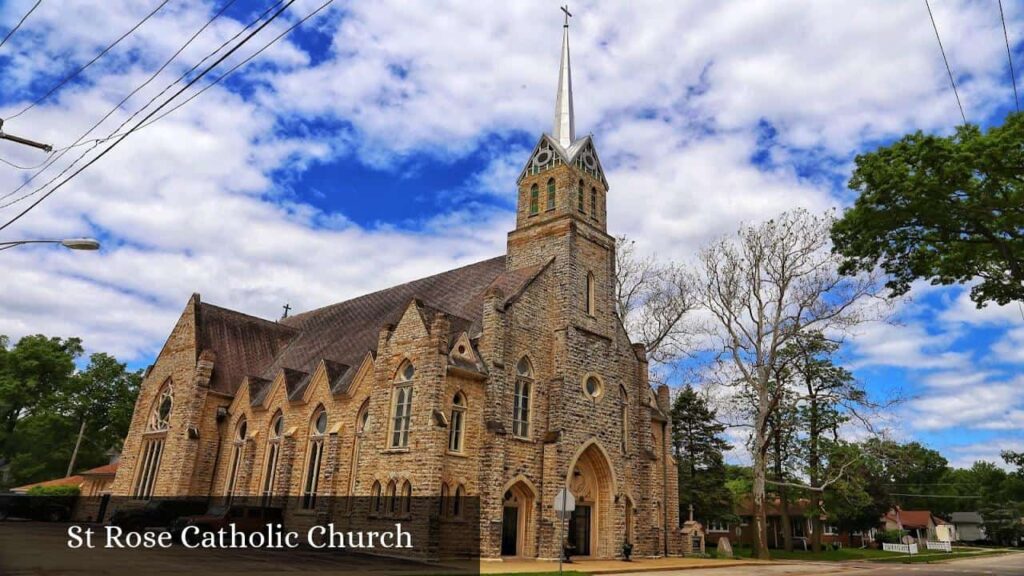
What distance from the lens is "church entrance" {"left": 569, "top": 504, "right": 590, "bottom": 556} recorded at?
2470 cm

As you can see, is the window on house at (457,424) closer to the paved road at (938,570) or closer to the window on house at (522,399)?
the window on house at (522,399)

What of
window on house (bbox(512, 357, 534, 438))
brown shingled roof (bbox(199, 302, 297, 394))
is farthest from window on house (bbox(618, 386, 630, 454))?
brown shingled roof (bbox(199, 302, 297, 394))

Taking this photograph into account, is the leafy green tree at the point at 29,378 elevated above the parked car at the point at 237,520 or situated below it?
above

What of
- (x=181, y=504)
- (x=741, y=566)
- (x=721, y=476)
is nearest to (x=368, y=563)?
(x=181, y=504)

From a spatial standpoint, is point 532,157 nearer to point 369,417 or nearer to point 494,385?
point 494,385

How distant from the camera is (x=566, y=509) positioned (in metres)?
16.3

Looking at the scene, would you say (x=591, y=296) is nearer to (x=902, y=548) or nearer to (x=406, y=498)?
(x=406, y=498)

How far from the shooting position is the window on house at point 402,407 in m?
22.2

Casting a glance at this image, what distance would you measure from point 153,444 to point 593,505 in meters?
22.2

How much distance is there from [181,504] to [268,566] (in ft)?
45.9

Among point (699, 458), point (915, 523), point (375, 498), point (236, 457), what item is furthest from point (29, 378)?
point (915, 523)

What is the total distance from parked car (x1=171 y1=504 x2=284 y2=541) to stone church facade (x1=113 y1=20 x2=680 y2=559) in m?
1.45

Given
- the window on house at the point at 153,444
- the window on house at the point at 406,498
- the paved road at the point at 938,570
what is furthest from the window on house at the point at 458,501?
the window on house at the point at 153,444

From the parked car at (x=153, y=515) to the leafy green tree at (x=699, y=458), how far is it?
2916 cm
